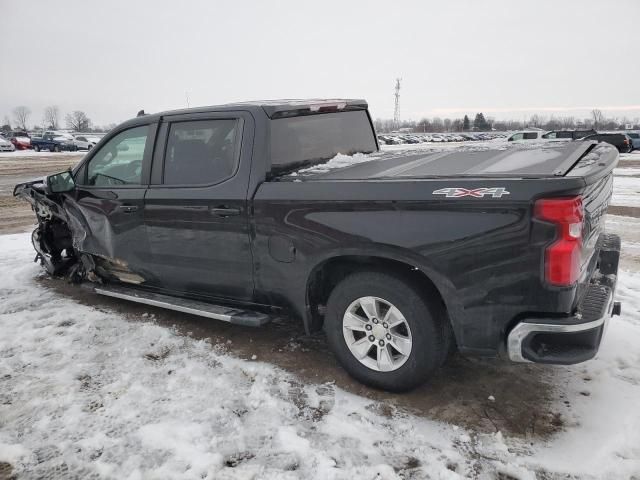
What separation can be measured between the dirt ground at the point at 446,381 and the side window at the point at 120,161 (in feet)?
4.29

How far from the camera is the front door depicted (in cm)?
436

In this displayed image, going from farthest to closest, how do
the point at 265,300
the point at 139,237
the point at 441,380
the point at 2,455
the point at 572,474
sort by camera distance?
the point at 139,237
the point at 265,300
the point at 441,380
the point at 2,455
the point at 572,474

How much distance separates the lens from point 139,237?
4.40 m

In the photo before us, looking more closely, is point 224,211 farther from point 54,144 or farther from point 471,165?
point 54,144

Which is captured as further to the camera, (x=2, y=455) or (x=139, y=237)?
(x=139, y=237)

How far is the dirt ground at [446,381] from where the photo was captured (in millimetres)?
3031

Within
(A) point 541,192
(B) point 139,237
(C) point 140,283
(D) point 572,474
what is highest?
(A) point 541,192

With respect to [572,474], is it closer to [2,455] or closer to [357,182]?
[357,182]

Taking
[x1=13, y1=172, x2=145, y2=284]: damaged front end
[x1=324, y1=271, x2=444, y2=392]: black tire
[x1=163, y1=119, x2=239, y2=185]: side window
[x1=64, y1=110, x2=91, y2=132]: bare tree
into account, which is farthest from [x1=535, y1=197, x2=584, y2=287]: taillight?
[x1=64, y1=110, x2=91, y2=132]: bare tree

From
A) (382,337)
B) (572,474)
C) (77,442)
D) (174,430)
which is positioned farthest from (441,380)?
(77,442)

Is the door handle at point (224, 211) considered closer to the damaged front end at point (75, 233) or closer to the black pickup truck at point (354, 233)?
the black pickup truck at point (354, 233)

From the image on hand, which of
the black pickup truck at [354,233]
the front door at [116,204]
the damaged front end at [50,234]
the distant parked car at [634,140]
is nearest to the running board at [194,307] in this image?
the black pickup truck at [354,233]

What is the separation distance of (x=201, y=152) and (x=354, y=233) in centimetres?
160

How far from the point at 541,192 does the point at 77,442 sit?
290 cm
